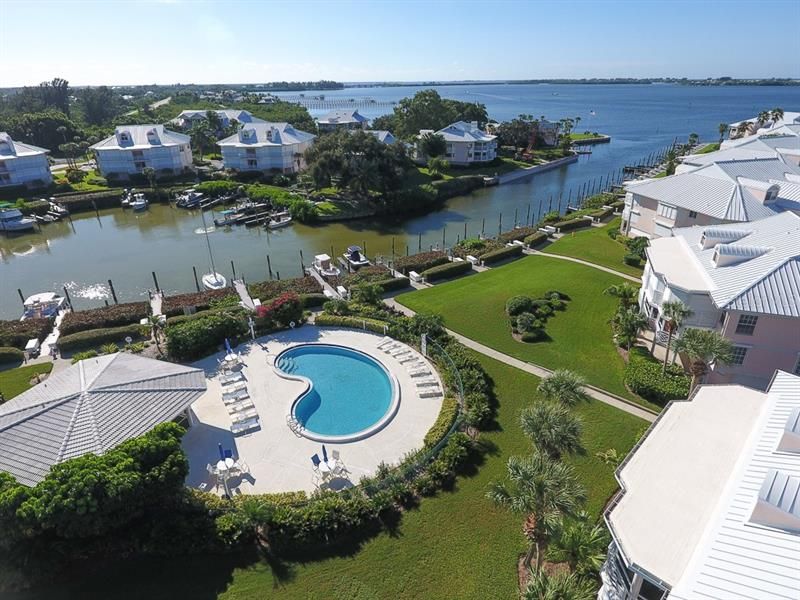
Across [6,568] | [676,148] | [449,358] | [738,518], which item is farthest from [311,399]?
[676,148]

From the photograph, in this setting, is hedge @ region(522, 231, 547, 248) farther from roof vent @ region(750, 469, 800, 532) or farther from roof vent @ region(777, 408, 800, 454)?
roof vent @ region(750, 469, 800, 532)

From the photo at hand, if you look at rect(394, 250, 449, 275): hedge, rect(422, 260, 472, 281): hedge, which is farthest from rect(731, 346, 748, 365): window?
rect(394, 250, 449, 275): hedge

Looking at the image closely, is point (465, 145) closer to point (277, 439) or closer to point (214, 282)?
point (214, 282)

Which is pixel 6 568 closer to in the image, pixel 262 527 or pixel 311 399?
pixel 262 527

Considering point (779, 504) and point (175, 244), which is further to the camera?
point (175, 244)

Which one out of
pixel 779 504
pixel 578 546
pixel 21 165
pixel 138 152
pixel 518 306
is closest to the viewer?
pixel 779 504

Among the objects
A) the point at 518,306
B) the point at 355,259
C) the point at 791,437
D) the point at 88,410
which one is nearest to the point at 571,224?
the point at 518,306

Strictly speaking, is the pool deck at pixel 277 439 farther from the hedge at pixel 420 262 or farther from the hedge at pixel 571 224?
the hedge at pixel 571 224
